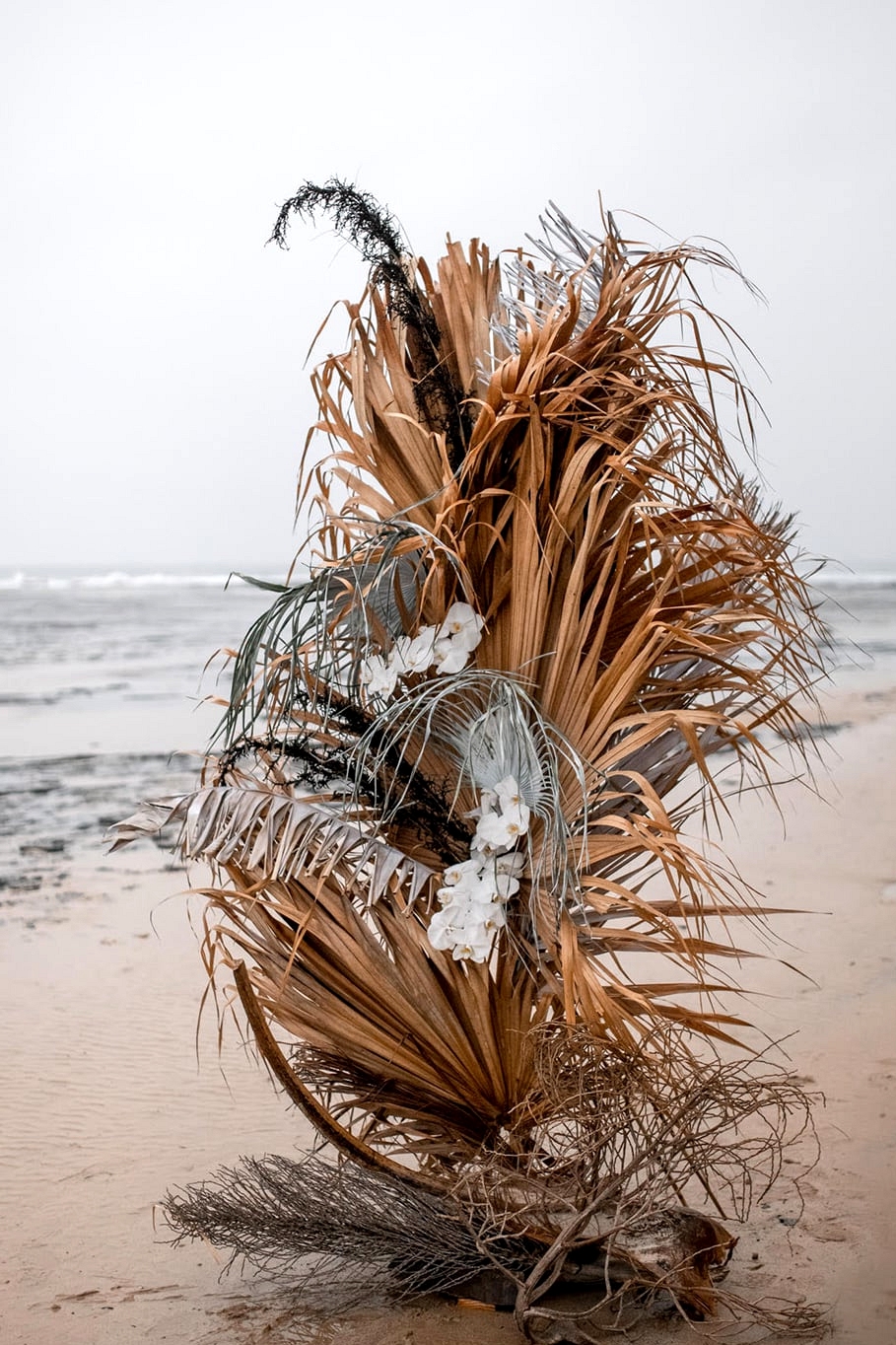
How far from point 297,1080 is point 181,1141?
1.69 meters

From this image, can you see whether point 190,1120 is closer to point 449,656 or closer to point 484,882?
point 484,882

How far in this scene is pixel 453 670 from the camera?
2.84 metres

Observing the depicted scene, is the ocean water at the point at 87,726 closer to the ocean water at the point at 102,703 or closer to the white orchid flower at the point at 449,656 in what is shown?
the ocean water at the point at 102,703

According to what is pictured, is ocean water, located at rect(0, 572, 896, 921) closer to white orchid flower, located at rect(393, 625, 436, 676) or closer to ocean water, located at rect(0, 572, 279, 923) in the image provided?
ocean water, located at rect(0, 572, 279, 923)

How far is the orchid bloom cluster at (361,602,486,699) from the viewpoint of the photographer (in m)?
2.84

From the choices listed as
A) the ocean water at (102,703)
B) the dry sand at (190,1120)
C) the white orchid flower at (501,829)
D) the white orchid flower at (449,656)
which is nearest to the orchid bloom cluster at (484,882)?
the white orchid flower at (501,829)

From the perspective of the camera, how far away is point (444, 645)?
9.36 ft

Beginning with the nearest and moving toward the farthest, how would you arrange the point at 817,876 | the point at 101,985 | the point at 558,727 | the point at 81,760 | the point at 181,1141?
the point at 558,727 → the point at 181,1141 → the point at 101,985 → the point at 817,876 → the point at 81,760

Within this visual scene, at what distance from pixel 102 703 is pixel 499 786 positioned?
45.9ft

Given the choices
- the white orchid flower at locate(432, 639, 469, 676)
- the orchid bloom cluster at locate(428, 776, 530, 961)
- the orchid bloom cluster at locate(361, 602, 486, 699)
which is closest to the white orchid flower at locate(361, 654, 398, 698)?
the orchid bloom cluster at locate(361, 602, 486, 699)

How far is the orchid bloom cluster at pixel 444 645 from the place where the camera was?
2.84 meters

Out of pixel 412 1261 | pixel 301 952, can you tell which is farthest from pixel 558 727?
pixel 412 1261

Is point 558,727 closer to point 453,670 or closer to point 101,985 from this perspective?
point 453,670

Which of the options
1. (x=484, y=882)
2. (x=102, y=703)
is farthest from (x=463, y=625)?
(x=102, y=703)
